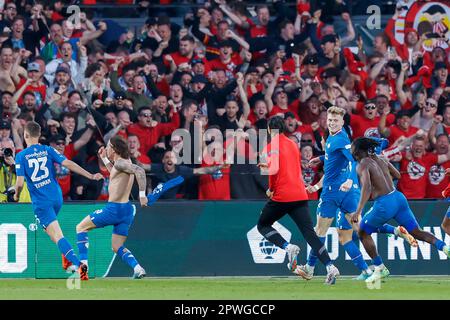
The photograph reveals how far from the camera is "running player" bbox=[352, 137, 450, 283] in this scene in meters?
14.8

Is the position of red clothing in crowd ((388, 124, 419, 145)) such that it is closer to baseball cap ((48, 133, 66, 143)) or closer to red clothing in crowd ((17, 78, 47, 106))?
baseball cap ((48, 133, 66, 143))

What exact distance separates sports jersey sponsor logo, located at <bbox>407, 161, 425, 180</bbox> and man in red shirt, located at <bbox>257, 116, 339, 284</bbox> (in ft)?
11.2

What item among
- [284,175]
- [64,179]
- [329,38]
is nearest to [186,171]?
[64,179]

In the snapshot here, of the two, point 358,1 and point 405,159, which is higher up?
point 358,1

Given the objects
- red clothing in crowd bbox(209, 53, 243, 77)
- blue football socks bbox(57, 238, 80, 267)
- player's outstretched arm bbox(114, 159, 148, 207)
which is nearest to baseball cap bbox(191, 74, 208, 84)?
red clothing in crowd bbox(209, 53, 243, 77)

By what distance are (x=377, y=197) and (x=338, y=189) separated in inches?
21.6

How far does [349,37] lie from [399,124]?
270cm

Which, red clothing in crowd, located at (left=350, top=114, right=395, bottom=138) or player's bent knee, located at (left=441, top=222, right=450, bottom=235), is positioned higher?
red clothing in crowd, located at (left=350, top=114, right=395, bottom=138)

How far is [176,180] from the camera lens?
15.8m

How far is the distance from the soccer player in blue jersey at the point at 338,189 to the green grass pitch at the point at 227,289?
1.56 feet

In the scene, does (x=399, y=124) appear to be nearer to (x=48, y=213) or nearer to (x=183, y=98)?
(x=183, y=98)

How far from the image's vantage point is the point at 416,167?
60.0ft

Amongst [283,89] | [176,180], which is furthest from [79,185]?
[283,89]

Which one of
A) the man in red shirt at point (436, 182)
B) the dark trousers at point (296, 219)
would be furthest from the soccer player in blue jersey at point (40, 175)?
the man in red shirt at point (436, 182)
